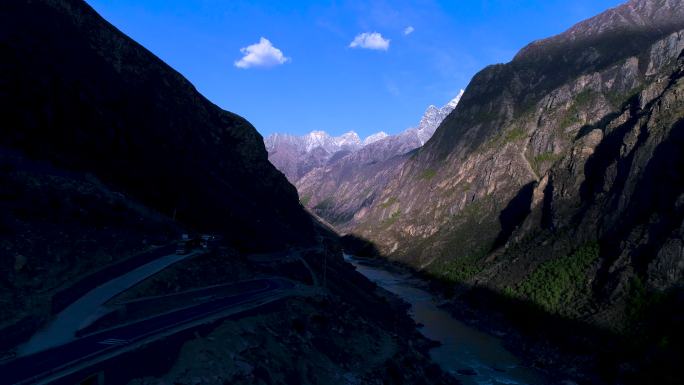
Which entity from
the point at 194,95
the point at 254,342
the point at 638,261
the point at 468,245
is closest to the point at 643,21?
the point at 468,245

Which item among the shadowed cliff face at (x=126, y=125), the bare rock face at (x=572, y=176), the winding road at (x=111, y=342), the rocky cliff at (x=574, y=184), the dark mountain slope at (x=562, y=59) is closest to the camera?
the winding road at (x=111, y=342)

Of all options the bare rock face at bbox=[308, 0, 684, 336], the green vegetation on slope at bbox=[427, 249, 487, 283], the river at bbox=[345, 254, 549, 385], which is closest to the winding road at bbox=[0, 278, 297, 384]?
the river at bbox=[345, 254, 549, 385]

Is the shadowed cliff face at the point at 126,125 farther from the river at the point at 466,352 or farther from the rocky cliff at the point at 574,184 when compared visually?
the rocky cliff at the point at 574,184

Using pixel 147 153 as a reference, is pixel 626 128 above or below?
above

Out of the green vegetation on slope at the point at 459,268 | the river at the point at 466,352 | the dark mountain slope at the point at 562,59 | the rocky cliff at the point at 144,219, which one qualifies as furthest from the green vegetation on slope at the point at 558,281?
the dark mountain slope at the point at 562,59

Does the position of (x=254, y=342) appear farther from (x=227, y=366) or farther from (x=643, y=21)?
(x=643, y=21)

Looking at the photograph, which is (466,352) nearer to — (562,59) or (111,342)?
(111,342)

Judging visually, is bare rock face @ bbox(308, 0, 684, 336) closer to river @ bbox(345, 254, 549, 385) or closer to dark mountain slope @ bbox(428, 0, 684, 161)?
dark mountain slope @ bbox(428, 0, 684, 161)
